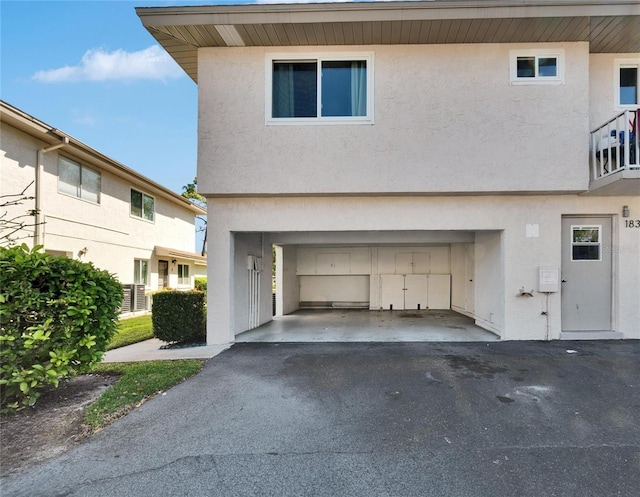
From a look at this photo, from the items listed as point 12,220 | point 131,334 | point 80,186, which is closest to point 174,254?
point 80,186

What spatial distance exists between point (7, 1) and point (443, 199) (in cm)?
820

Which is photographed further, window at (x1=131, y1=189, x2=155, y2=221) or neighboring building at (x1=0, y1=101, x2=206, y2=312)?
window at (x1=131, y1=189, x2=155, y2=221)

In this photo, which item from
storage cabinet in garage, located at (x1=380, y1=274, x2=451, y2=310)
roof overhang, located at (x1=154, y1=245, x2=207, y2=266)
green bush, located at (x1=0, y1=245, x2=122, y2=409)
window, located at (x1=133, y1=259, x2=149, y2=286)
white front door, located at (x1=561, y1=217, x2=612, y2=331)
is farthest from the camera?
roof overhang, located at (x1=154, y1=245, x2=207, y2=266)

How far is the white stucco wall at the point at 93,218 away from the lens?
8.66 metres

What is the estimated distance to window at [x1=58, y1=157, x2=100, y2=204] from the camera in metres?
10.1

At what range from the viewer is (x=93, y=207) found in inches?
448

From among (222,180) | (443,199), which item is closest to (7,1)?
(222,180)

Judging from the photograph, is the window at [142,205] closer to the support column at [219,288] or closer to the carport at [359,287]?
the carport at [359,287]

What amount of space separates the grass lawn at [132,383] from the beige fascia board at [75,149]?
6600mm

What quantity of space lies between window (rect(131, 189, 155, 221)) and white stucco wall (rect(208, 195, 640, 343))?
855 centimetres

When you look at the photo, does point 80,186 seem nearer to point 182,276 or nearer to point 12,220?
point 12,220

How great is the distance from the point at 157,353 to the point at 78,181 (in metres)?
7.46

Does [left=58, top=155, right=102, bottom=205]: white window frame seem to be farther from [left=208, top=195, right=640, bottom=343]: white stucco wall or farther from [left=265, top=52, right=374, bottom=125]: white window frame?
[left=265, top=52, right=374, bottom=125]: white window frame

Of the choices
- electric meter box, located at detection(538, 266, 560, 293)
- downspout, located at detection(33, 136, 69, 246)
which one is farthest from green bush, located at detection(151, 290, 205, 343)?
electric meter box, located at detection(538, 266, 560, 293)
